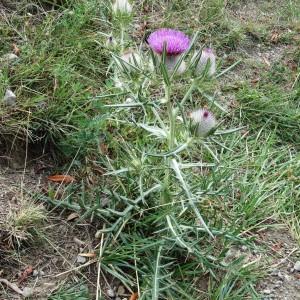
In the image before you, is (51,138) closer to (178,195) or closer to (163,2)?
(178,195)

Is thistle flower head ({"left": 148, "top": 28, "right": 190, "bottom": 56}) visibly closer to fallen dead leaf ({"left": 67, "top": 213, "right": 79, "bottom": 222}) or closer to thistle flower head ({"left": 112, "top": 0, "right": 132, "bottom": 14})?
thistle flower head ({"left": 112, "top": 0, "right": 132, "bottom": 14})

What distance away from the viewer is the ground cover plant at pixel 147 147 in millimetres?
2188

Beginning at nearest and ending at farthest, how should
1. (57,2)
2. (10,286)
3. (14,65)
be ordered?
1. (10,286)
2. (14,65)
3. (57,2)

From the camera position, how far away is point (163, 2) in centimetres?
366

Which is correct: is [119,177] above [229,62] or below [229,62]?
above

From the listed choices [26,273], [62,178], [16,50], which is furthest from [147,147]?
[16,50]

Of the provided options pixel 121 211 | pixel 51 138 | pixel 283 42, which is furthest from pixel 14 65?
pixel 283 42

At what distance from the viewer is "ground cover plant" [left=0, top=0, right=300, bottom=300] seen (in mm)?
2188

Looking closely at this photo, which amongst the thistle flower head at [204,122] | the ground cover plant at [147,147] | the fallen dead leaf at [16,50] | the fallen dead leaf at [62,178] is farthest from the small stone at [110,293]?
the fallen dead leaf at [16,50]

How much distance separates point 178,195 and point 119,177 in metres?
0.31

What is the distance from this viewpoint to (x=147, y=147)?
258 cm

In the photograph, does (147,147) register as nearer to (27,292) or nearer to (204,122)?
(204,122)

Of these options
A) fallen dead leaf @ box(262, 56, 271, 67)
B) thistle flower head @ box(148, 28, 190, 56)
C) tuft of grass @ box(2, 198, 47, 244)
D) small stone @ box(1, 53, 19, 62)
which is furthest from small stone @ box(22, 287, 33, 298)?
fallen dead leaf @ box(262, 56, 271, 67)

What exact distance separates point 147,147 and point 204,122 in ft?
1.94
